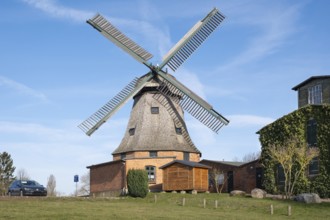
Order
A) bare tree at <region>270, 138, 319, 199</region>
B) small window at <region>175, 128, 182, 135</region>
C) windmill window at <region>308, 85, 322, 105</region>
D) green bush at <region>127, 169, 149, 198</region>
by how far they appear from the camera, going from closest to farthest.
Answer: bare tree at <region>270, 138, 319, 199</region> < green bush at <region>127, 169, 149, 198</region> < windmill window at <region>308, 85, 322, 105</region> < small window at <region>175, 128, 182, 135</region>

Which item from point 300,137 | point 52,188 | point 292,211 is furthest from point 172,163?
point 52,188

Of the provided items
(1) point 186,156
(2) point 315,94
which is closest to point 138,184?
(1) point 186,156

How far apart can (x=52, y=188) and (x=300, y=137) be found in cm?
6405

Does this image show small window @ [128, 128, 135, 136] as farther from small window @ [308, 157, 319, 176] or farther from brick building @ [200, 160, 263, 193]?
small window @ [308, 157, 319, 176]

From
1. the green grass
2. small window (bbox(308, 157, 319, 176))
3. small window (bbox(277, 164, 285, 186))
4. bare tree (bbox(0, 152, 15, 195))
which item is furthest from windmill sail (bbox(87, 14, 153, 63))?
bare tree (bbox(0, 152, 15, 195))

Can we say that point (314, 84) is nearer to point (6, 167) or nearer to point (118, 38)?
point (118, 38)

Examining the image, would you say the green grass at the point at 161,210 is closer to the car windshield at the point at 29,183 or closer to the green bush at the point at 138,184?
the green bush at the point at 138,184

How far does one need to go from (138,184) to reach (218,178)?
12.0m

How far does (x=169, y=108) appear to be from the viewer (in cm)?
4606

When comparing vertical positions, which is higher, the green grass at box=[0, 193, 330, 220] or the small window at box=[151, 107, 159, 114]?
the small window at box=[151, 107, 159, 114]

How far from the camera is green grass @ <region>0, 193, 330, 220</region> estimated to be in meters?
24.2

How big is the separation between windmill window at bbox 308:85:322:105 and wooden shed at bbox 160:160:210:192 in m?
10.9

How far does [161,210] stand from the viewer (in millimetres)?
28141

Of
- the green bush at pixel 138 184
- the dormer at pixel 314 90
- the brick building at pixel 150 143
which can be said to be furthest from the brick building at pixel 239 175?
the green bush at pixel 138 184
